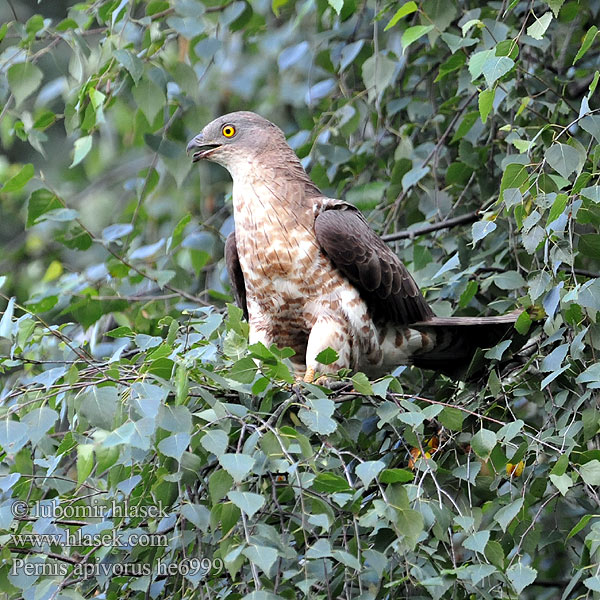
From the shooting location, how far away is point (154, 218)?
6.57 metres

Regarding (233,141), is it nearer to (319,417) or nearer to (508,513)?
(319,417)

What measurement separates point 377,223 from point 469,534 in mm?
2578

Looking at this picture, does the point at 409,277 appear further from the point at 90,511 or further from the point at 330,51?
the point at 90,511

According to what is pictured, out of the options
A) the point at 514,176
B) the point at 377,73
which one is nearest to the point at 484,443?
the point at 514,176

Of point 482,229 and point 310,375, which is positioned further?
point 310,375

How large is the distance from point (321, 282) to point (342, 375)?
885 millimetres

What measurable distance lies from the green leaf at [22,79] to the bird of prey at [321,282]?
79 cm

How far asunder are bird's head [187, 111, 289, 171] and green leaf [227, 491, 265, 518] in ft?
7.79

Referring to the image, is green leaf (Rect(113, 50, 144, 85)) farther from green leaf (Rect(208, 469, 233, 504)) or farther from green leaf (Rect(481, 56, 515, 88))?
green leaf (Rect(208, 469, 233, 504))

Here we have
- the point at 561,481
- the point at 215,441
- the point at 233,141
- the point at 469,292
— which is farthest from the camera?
the point at 233,141

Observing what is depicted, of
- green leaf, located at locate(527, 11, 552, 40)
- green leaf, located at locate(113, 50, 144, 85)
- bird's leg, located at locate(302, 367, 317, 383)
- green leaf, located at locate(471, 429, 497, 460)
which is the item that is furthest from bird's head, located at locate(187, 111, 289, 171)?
green leaf, located at locate(471, 429, 497, 460)

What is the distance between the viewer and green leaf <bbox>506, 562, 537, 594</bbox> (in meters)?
2.53

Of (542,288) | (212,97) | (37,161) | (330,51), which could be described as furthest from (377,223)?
(37,161)

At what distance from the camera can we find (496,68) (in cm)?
310
